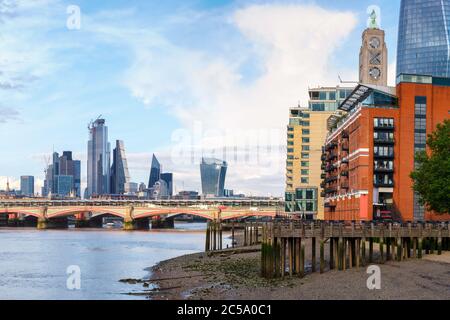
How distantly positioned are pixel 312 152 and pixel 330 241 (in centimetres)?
11745

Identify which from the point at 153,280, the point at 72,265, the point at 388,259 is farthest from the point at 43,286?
the point at 388,259

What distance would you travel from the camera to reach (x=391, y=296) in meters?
41.0

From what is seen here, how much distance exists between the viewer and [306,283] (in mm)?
49062

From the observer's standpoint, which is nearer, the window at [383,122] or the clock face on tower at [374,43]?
the window at [383,122]

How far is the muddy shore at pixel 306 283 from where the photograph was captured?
42.9 metres

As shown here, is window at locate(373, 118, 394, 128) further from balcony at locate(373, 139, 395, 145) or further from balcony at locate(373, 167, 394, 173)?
balcony at locate(373, 167, 394, 173)

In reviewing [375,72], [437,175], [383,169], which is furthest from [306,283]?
[375,72]

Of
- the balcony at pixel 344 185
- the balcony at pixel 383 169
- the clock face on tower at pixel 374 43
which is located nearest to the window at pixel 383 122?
the balcony at pixel 383 169

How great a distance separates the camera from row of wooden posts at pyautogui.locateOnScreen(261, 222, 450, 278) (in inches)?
2121

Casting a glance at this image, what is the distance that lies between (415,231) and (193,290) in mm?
23062

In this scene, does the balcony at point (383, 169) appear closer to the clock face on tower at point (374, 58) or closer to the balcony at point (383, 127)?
the balcony at point (383, 127)

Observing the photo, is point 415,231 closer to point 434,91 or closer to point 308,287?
point 308,287

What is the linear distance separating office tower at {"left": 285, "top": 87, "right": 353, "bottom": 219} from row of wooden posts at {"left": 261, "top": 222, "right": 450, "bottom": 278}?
105577 mm

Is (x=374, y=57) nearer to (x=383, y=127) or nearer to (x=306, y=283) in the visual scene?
(x=383, y=127)
